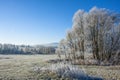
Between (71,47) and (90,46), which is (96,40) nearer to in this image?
(90,46)

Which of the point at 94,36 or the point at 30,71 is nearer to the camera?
the point at 30,71

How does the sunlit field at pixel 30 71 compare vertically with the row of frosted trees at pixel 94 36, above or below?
below

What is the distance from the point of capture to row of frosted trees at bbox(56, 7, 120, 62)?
1346 inches

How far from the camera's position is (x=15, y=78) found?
13195 millimetres

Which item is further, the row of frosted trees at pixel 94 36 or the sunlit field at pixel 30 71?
the row of frosted trees at pixel 94 36

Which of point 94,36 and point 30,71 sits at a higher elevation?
point 94,36

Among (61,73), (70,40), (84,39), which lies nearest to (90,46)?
(84,39)

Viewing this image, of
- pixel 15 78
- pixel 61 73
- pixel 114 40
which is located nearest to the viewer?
pixel 15 78

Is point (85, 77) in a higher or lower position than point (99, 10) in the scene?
lower

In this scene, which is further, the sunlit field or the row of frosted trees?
the row of frosted trees

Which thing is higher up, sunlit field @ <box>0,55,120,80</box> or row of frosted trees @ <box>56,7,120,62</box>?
row of frosted trees @ <box>56,7,120,62</box>

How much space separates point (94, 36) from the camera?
118 ft

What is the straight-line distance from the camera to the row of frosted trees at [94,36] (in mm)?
34188

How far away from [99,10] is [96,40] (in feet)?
18.6
